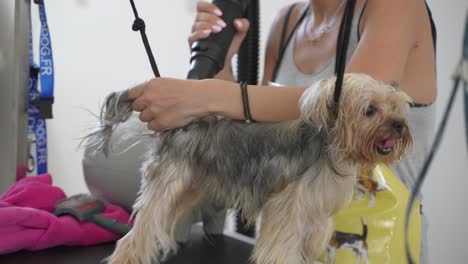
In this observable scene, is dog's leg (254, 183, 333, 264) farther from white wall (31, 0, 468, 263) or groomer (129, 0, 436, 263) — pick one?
white wall (31, 0, 468, 263)

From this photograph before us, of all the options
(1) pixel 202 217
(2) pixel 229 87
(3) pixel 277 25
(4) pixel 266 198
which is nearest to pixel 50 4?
(3) pixel 277 25

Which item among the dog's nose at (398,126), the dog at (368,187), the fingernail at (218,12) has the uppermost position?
the fingernail at (218,12)

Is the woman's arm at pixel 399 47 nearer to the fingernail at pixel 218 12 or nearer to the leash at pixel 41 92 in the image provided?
the fingernail at pixel 218 12

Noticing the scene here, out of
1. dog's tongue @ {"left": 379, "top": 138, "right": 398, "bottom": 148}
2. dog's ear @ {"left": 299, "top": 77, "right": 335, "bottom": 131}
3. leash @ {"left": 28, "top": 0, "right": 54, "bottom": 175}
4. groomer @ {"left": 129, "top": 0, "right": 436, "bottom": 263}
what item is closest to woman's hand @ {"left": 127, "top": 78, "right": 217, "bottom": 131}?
groomer @ {"left": 129, "top": 0, "right": 436, "bottom": 263}

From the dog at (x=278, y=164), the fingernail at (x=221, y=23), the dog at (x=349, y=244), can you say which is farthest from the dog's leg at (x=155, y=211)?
the fingernail at (x=221, y=23)

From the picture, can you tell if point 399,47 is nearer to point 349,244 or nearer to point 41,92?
point 349,244

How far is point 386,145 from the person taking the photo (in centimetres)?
60

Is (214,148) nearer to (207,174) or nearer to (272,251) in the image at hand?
(207,174)


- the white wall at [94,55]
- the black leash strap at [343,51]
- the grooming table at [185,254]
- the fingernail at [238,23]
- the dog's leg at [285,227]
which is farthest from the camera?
the white wall at [94,55]

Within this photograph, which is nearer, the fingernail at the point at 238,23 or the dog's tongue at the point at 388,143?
the dog's tongue at the point at 388,143

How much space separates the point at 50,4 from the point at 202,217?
3.48 ft

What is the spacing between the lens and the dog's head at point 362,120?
23.7 inches

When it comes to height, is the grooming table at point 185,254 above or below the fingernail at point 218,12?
below

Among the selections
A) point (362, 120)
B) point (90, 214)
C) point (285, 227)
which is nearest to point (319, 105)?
point (362, 120)
